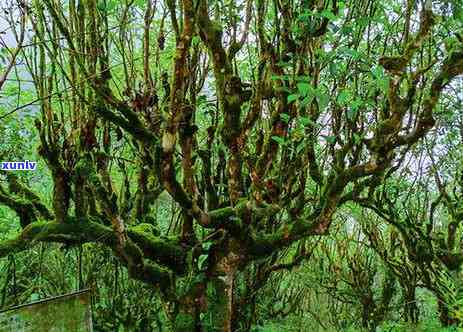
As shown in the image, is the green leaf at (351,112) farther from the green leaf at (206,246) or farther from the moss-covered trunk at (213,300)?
the green leaf at (206,246)

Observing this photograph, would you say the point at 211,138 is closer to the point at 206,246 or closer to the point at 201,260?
the point at 206,246

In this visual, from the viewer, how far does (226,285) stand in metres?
3.99

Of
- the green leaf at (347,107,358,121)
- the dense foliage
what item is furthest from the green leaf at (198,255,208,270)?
the green leaf at (347,107,358,121)

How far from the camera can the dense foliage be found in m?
2.89

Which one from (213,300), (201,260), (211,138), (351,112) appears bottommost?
(213,300)

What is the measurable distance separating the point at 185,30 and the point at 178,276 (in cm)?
224

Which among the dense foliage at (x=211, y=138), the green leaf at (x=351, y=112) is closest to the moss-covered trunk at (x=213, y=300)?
the dense foliage at (x=211, y=138)

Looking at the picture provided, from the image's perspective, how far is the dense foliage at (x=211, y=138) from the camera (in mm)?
2887

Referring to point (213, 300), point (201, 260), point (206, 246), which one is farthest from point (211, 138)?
point (213, 300)

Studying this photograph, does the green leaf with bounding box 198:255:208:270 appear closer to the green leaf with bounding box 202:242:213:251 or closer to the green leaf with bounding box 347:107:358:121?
the green leaf with bounding box 202:242:213:251

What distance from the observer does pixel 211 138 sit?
3.96m

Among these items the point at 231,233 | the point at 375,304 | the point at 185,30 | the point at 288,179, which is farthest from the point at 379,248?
the point at 185,30

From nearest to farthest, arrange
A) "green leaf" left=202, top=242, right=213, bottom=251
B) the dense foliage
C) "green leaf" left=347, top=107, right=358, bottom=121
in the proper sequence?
"green leaf" left=347, top=107, right=358, bottom=121
the dense foliage
"green leaf" left=202, top=242, right=213, bottom=251

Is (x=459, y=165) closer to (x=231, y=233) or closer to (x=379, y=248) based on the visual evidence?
(x=379, y=248)
